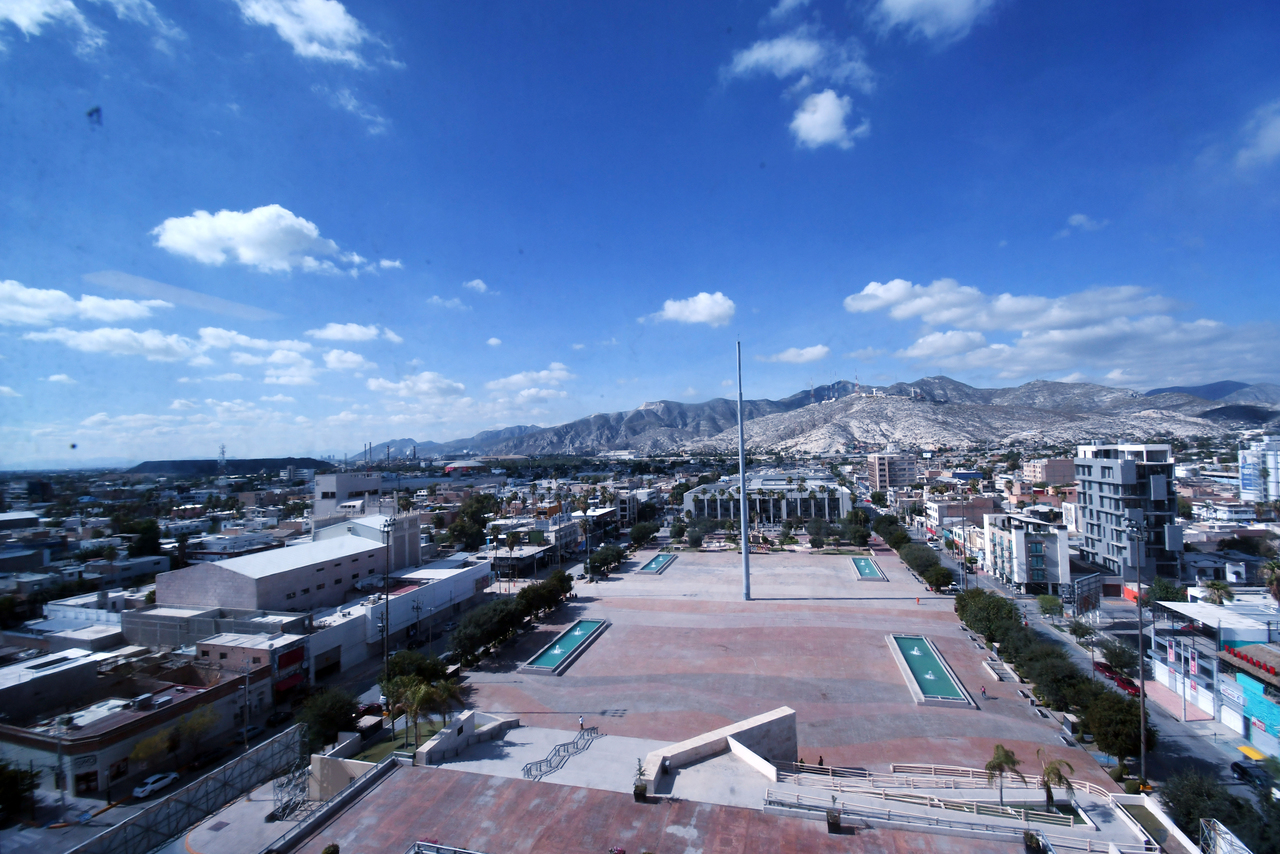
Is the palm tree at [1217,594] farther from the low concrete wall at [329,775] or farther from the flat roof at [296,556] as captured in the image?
the flat roof at [296,556]

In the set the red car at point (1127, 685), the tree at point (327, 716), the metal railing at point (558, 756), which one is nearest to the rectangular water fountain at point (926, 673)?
the red car at point (1127, 685)

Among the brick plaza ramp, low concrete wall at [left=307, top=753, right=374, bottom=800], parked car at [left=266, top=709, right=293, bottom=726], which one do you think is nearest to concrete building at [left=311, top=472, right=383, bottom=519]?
parked car at [left=266, top=709, right=293, bottom=726]

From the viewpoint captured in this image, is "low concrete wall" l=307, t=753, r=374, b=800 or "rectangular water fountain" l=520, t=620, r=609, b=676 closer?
"low concrete wall" l=307, t=753, r=374, b=800

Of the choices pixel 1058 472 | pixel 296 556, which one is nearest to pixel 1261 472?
pixel 1058 472

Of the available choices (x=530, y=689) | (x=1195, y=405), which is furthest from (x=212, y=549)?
(x=1195, y=405)

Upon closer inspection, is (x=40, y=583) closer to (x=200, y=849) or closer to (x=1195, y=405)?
(x=200, y=849)

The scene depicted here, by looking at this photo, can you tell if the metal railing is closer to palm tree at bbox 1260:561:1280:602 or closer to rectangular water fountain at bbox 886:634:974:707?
rectangular water fountain at bbox 886:634:974:707
